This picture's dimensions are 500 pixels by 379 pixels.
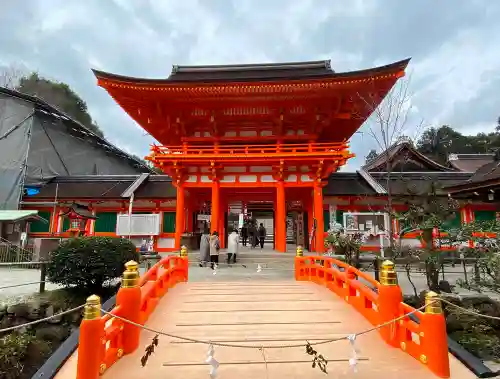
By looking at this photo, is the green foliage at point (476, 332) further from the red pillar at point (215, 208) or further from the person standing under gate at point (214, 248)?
the red pillar at point (215, 208)

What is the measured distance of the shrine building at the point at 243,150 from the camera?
42.3ft

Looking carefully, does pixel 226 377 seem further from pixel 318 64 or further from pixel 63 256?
pixel 318 64

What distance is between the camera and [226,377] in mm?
3703

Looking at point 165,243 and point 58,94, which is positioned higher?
point 58,94

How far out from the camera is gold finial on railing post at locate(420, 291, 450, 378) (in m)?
3.74

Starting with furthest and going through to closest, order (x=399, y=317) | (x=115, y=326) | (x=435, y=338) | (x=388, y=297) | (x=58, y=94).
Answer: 1. (x=58, y=94)
2. (x=388, y=297)
3. (x=399, y=317)
4. (x=115, y=326)
5. (x=435, y=338)

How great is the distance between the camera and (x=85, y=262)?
7.88 meters

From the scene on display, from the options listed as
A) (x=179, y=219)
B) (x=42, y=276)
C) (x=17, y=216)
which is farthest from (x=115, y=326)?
(x=17, y=216)

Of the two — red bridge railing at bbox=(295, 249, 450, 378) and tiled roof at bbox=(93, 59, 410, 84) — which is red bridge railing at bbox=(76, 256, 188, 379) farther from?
tiled roof at bbox=(93, 59, 410, 84)

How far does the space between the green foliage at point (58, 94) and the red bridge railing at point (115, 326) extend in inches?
1564

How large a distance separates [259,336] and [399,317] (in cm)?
212

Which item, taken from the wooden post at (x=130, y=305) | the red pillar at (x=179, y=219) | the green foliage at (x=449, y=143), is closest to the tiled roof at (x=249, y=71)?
the red pillar at (x=179, y=219)

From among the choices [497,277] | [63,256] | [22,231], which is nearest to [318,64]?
[497,277]

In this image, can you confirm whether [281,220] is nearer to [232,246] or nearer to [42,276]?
[232,246]
